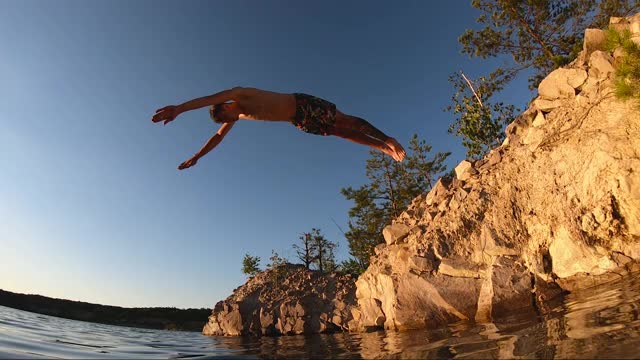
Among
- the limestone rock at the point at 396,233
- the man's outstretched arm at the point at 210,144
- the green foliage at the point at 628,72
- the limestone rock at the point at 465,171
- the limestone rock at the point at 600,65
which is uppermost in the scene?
the limestone rock at the point at 600,65

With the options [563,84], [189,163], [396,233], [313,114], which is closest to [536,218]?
[563,84]

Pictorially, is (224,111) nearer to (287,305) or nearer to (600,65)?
(600,65)

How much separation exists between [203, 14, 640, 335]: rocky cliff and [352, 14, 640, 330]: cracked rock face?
0.08 feet

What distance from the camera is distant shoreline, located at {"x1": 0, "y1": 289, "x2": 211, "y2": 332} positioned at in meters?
27.7

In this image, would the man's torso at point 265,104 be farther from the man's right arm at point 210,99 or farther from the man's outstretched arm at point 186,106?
the man's outstretched arm at point 186,106

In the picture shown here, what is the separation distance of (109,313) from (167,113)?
113ft

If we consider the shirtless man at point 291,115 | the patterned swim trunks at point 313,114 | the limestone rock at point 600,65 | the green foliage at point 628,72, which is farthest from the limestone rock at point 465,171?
the patterned swim trunks at point 313,114

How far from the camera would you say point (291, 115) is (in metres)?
6.36

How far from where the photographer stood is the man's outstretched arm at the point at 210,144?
6328 millimetres

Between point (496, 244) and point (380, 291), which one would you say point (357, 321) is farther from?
point (496, 244)

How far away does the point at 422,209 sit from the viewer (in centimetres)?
1312

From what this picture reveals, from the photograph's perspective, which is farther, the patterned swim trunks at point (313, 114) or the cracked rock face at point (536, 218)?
the cracked rock face at point (536, 218)

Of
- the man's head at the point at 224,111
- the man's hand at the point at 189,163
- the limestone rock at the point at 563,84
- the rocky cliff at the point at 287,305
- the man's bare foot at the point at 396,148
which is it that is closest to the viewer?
the man's head at the point at 224,111

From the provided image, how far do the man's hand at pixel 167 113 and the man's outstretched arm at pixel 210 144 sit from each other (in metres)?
1.58
